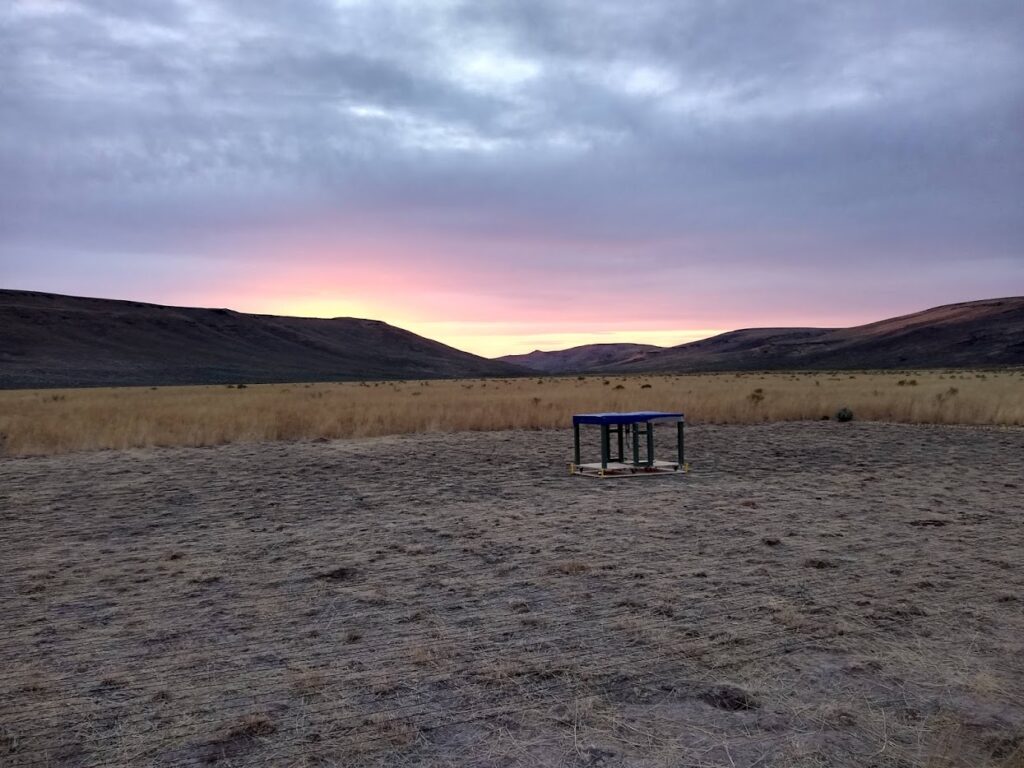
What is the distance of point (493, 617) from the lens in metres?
5.28

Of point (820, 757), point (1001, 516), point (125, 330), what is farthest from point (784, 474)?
point (125, 330)

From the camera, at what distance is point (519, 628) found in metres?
5.04

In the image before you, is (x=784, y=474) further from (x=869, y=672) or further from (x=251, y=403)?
(x=251, y=403)

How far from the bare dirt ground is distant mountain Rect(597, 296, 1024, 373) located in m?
123

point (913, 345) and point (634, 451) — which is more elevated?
point (913, 345)

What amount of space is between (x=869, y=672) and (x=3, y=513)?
9033 millimetres

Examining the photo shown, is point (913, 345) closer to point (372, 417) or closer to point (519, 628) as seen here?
point (372, 417)

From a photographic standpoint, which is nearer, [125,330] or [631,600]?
Result: [631,600]

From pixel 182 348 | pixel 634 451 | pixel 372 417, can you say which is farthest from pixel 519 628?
pixel 182 348

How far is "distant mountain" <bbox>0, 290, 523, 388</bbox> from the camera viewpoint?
273ft

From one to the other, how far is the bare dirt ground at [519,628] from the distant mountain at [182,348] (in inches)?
2632

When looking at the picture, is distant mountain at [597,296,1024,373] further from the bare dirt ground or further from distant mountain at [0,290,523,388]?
the bare dirt ground

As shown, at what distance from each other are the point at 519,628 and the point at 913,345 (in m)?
154

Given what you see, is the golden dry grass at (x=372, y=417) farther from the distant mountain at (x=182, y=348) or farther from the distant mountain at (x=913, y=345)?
the distant mountain at (x=913, y=345)
